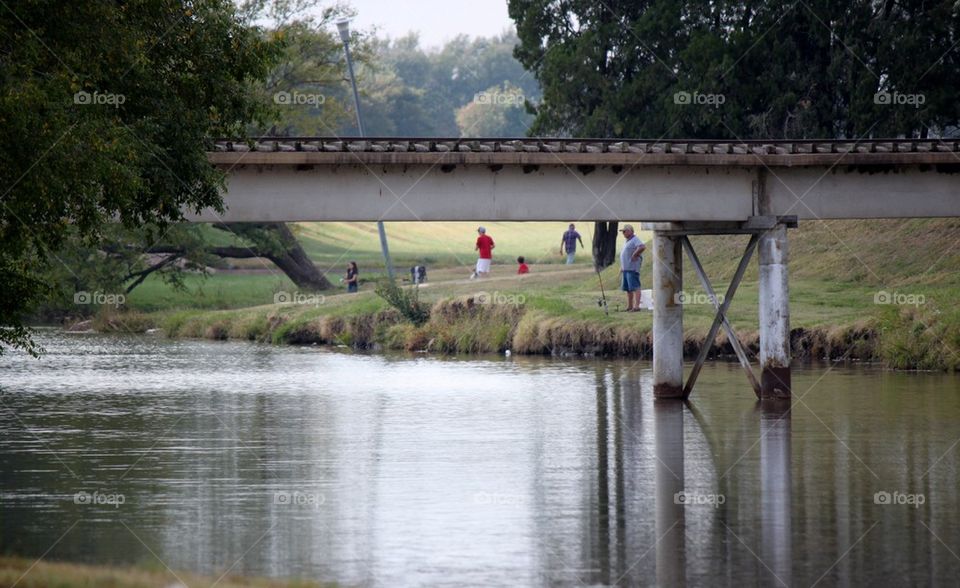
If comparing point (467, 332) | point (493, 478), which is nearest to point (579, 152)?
point (493, 478)

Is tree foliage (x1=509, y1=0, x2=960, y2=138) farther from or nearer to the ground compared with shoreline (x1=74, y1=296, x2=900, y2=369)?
farther from the ground

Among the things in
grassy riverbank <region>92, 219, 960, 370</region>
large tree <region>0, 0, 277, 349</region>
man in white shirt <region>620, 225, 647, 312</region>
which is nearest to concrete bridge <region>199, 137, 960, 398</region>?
large tree <region>0, 0, 277, 349</region>

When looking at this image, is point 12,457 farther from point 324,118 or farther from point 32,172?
point 324,118

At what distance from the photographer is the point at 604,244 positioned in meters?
60.7

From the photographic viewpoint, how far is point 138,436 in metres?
27.2

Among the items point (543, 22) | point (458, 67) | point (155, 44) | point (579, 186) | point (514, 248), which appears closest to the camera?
point (155, 44)

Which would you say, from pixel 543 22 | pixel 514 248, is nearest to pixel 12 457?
pixel 543 22

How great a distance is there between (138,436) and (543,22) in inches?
1385

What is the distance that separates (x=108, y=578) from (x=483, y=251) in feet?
138

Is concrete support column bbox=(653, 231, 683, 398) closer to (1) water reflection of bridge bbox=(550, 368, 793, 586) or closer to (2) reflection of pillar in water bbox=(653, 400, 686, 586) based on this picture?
(2) reflection of pillar in water bbox=(653, 400, 686, 586)

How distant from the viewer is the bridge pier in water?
102 feet

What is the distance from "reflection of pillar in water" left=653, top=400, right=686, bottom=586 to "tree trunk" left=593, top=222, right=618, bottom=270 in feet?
93.3

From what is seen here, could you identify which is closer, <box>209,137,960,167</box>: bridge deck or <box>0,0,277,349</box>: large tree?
<box>0,0,277,349</box>: large tree

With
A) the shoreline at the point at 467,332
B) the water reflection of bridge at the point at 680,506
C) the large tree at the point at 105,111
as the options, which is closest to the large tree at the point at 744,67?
the shoreline at the point at 467,332
